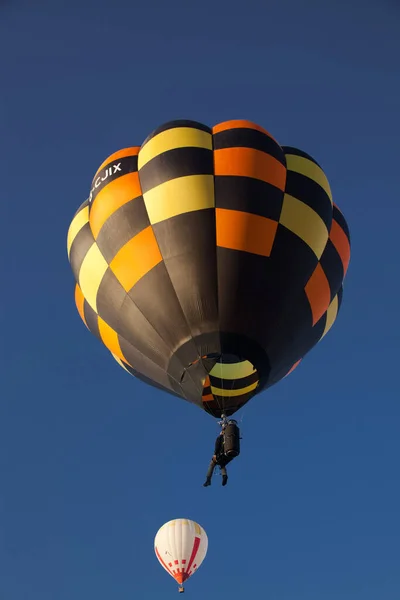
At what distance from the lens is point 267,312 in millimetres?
10102

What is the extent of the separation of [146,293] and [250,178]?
2.11 metres

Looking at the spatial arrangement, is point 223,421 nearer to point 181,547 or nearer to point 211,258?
point 211,258

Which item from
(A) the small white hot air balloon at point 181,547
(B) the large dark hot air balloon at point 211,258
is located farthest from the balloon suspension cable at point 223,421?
(A) the small white hot air balloon at point 181,547

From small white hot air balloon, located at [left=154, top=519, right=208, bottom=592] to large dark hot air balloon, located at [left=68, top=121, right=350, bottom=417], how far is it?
5265mm

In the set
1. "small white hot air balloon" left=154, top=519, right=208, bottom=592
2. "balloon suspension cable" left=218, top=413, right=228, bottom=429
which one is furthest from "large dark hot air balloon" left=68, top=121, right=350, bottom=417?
"small white hot air balloon" left=154, top=519, right=208, bottom=592

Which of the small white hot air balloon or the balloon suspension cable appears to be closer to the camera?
the balloon suspension cable

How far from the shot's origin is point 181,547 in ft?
50.2

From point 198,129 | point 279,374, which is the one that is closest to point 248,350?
point 279,374

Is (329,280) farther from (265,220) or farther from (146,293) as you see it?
(146,293)

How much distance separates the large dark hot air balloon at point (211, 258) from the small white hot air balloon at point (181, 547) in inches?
207

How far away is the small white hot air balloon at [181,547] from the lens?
15.0 m

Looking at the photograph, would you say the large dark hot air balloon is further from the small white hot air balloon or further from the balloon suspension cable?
the small white hot air balloon

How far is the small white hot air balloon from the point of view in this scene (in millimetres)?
14953

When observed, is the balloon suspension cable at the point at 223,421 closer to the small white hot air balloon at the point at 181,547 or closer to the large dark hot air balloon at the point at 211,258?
the large dark hot air balloon at the point at 211,258
